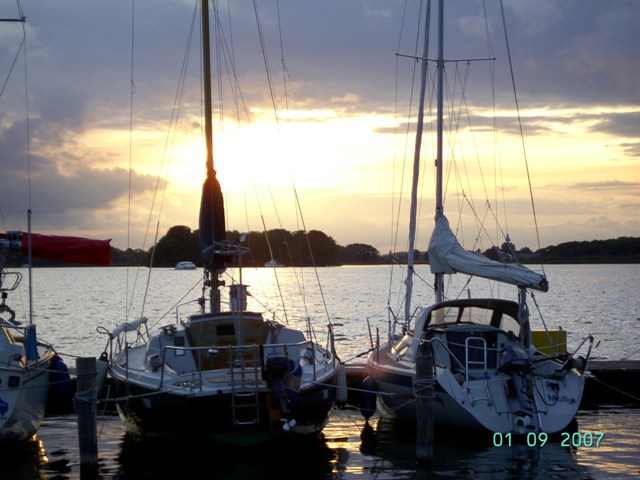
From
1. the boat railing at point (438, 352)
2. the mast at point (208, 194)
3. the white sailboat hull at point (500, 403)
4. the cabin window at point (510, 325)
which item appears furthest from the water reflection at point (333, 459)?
the mast at point (208, 194)

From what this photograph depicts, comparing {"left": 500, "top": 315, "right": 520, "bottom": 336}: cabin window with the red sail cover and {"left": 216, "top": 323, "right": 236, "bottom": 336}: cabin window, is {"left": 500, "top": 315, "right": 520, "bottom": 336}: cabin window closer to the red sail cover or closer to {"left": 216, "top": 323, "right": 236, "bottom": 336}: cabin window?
{"left": 216, "top": 323, "right": 236, "bottom": 336}: cabin window

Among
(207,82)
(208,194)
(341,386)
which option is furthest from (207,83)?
(341,386)

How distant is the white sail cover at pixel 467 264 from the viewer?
1814 cm

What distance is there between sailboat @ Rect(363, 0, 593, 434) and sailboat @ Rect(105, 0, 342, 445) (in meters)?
2.00

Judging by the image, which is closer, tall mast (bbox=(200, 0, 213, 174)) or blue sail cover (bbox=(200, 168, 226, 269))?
blue sail cover (bbox=(200, 168, 226, 269))

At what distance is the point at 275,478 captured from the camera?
50.5ft

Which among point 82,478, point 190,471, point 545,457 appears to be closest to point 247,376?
point 190,471

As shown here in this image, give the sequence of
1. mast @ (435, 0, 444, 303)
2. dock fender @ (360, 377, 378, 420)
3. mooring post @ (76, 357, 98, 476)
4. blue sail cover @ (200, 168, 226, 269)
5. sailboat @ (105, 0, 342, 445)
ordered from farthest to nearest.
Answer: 1. mast @ (435, 0, 444, 303)
2. dock fender @ (360, 377, 378, 420)
3. blue sail cover @ (200, 168, 226, 269)
4. sailboat @ (105, 0, 342, 445)
5. mooring post @ (76, 357, 98, 476)

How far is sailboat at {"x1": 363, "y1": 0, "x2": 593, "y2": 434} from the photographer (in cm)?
1675

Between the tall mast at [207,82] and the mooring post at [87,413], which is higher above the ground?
the tall mast at [207,82]

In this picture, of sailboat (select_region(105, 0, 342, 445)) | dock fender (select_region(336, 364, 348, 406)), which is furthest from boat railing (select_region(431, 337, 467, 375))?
sailboat (select_region(105, 0, 342, 445))

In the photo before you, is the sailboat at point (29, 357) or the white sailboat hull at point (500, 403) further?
the white sailboat hull at point (500, 403)

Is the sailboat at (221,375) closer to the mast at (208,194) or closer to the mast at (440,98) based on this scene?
the mast at (208,194)
